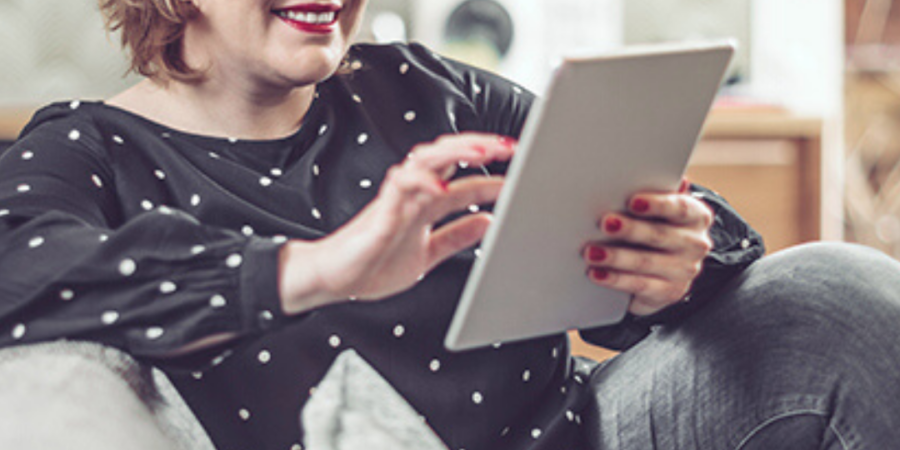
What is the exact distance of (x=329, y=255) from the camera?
712mm

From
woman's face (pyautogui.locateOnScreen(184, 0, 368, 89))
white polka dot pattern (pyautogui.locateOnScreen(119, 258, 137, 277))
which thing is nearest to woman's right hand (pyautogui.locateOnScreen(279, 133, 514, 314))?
white polka dot pattern (pyautogui.locateOnScreen(119, 258, 137, 277))

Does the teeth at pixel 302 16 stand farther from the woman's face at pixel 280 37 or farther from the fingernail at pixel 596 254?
the fingernail at pixel 596 254

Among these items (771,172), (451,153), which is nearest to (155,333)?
(451,153)

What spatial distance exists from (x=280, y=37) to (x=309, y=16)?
3 centimetres

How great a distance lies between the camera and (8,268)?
0.77 m

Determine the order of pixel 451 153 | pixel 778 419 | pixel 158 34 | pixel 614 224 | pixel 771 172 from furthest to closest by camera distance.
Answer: pixel 771 172, pixel 158 34, pixel 778 419, pixel 614 224, pixel 451 153

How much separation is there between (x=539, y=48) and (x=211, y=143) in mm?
1718

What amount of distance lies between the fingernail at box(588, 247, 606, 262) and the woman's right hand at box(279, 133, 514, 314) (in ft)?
0.36

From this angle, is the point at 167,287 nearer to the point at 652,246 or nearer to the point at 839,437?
the point at 652,246

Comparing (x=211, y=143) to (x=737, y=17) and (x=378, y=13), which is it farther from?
(x=737, y=17)

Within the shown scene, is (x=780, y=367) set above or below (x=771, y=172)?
above

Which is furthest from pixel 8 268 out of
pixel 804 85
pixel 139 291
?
pixel 804 85

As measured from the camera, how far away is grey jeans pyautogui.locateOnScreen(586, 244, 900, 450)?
89 cm

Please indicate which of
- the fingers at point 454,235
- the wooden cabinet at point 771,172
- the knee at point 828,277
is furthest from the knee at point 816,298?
the wooden cabinet at point 771,172
